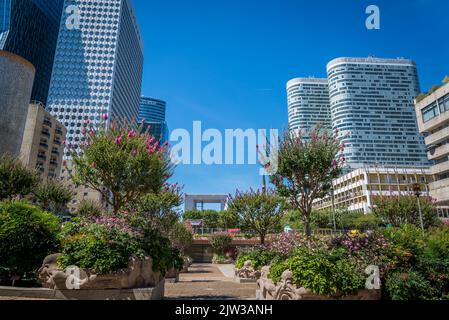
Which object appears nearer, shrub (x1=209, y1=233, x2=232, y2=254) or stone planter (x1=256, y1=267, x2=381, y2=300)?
stone planter (x1=256, y1=267, x2=381, y2=300)

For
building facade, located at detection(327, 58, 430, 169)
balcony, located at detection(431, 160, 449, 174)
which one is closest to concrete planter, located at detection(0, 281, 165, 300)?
balcony, located at detection(431, 160, 449, 174)

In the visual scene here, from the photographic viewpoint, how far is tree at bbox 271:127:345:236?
12.1 meters

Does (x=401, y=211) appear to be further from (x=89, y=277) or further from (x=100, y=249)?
(x=89, y=277)

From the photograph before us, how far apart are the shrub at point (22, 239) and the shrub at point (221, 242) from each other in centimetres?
3248

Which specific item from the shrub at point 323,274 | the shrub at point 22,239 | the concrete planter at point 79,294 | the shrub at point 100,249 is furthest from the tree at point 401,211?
the shrub at point 22,239

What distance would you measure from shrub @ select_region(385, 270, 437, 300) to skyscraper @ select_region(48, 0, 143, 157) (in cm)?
13532

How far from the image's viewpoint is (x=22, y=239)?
8.84 meters

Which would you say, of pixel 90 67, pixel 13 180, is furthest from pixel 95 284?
pixel 90 67

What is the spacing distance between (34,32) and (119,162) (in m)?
170

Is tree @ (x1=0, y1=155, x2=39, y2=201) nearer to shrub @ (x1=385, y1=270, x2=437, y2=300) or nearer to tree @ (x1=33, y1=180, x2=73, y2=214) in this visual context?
tree @ (x1=33, y1=180, x2=73, y2=214)

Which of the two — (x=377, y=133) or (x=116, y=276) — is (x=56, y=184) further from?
(x=377, y=133)

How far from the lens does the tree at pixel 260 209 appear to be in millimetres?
23922

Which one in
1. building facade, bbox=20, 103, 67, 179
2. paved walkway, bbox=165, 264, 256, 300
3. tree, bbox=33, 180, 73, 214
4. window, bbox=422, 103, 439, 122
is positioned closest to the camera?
paved walkway, bbox=165, 264, 256, 300
